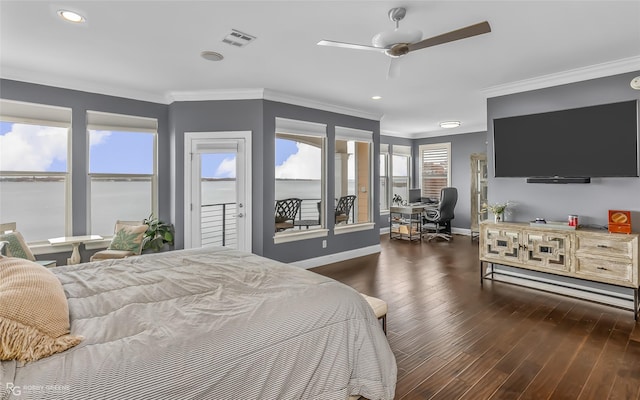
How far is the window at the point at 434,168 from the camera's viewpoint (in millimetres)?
8484

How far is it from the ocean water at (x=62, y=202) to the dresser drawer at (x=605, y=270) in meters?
4.03

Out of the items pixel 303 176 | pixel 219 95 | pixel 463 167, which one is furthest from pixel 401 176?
pixel 219 95

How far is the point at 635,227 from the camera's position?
11.6 ft

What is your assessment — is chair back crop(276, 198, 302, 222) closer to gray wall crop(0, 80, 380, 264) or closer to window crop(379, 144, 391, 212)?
gray wall crop(0, 80, 380, 264)

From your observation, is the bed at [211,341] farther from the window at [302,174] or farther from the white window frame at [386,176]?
the white window frame at [386,176]

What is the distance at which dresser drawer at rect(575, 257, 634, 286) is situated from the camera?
324 cm

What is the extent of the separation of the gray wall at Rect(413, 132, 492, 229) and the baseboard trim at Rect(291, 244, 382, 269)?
10.1 feet

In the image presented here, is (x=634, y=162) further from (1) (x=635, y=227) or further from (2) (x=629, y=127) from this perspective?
(1) (x=635, y=227)

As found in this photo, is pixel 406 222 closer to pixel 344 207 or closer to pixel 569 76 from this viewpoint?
pixel 344 207

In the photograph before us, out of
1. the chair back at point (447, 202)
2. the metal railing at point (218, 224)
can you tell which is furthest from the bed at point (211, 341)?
the chair back at point (447, 202)

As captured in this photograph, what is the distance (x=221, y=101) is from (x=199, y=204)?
1.49 metres

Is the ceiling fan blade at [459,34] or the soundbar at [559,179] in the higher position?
the ceiling fan blade at [459,34]

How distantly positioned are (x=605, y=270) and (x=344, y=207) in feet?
11.9

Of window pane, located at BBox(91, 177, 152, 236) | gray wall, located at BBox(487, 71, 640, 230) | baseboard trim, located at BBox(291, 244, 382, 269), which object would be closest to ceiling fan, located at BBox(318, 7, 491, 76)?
gray wall, located at BBox(487, 71, 640, 230)
